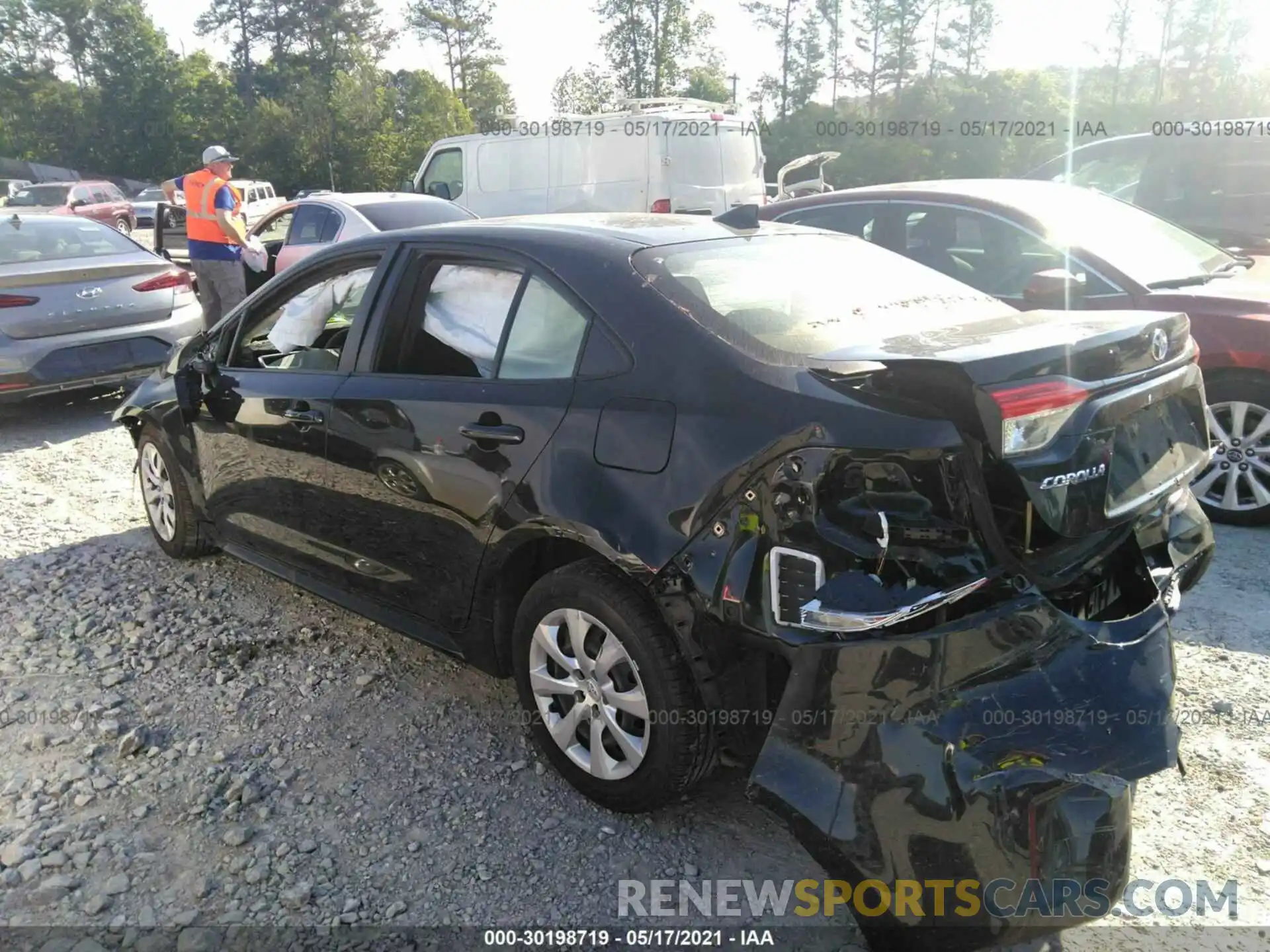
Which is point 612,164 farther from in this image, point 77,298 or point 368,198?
point 77,298

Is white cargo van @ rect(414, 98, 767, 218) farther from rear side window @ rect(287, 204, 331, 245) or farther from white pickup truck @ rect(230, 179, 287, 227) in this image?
white pickup truck @ rect(230, 179, 287, 227)

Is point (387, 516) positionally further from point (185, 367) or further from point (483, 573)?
point (185, 367)

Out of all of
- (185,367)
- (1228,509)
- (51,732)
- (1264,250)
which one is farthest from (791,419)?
(1264,250)

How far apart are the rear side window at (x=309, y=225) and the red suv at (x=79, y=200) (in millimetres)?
18139

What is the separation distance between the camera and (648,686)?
2502 millimetres

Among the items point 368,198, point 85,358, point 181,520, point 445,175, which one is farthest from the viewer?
point 445,175

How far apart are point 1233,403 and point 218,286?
26.9 ft

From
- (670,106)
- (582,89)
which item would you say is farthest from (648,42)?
(670,106)

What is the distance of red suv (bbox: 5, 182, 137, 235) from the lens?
83.1 feet

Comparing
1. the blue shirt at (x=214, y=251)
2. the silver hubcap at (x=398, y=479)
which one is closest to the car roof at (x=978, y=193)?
the silver hubcap at (x=398, y=479)

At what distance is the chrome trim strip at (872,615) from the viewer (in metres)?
2.09

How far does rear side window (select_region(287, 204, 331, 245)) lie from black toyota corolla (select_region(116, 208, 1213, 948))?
6.63 metres

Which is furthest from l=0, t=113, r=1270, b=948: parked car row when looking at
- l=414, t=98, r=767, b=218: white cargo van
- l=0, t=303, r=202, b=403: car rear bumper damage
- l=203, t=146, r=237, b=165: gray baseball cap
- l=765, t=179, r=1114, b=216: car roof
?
l=414, t=98, r=767, b=218: white cargo van

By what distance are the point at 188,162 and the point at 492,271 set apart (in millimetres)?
59740
